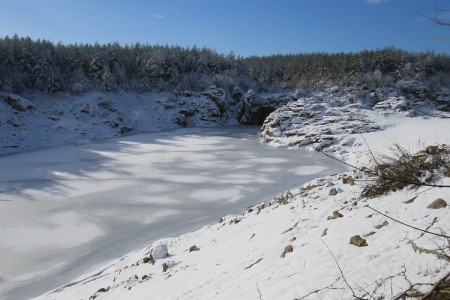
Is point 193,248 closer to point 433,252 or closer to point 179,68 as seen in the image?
point 433,252

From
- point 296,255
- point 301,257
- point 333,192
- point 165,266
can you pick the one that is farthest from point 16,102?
point 301,257

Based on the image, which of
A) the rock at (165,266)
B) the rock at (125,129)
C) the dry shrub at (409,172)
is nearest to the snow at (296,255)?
the rock at (165,266)

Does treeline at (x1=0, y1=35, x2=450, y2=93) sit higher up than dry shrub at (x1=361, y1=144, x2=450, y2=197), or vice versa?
treeline at (x1=0, y1=35, x2=450, y2=93)

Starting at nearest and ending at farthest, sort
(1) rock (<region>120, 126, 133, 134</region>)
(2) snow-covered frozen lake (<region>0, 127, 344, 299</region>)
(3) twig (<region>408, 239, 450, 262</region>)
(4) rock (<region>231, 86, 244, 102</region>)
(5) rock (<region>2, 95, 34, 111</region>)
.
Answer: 1. (3) twig (<region>408, 239, 450, 262</region>)
2. (2) snow-covered frozen lake (<region>0, 127, 344, 299</region>)
3. (5) rock (<region>2, 95, 34, 111</region>)
4. (1) rock (<region>120, 126, 133, 134</region>)
5. (4) rock (<region>231, 86, 244, 102</region>)

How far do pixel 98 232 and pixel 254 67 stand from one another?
114 ft

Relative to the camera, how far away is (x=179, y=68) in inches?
1416

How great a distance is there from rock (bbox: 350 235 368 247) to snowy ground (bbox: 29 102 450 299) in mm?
54

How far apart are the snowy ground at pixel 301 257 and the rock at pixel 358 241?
5cm

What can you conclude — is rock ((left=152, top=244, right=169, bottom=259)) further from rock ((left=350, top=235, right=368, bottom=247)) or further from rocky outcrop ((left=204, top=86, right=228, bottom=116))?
rocky outcrop ((left=204, top=86, right=228, bottom=116))

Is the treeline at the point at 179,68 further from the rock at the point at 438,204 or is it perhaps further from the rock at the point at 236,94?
the rock at the point at 438,204

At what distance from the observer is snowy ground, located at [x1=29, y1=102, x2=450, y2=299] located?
2707mm

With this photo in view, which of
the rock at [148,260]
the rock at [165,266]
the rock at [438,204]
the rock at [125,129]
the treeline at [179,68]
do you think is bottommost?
the rock at [148,260]

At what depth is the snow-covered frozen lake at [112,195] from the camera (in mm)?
6543

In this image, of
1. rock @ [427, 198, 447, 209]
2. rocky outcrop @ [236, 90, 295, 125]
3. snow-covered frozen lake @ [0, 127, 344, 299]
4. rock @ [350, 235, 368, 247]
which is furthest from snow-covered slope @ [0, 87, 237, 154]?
rock @ [427, 198, 447, 209]
